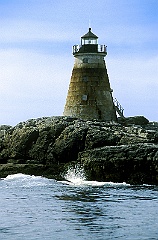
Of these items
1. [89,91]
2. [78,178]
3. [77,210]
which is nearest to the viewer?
[77,210]

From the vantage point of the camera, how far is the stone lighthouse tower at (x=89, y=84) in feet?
151

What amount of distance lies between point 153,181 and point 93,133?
17.3 feet

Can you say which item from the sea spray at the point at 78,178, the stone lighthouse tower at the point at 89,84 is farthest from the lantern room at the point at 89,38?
the sea spray at the point at 78,178

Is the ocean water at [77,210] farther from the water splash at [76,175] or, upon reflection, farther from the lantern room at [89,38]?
the lantern room at [89,38]

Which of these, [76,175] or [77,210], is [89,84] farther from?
[77,210]

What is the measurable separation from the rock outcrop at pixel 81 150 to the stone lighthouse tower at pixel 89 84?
9.71m

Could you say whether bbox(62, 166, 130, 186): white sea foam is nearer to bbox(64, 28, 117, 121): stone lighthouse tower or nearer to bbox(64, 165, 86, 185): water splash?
bbox(64, 165, 86, 185): water splash

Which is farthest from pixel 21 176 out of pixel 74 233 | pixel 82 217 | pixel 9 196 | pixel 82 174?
pixel 74 233

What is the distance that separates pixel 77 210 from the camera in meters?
20.5

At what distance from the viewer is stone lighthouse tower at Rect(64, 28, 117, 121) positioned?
46134 millimetres

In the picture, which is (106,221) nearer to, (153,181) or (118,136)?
(153,181)

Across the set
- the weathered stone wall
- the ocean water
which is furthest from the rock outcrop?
the weathered stone wall

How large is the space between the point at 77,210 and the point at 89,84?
2640cm

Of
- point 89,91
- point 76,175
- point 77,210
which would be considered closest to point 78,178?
point 76,175
